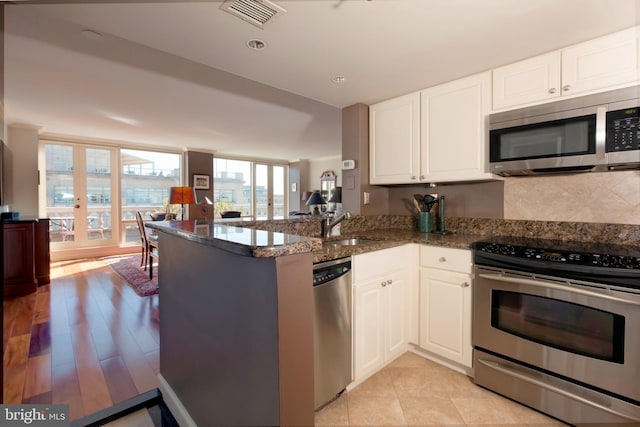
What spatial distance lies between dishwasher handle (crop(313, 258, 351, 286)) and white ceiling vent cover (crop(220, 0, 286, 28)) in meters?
1.32

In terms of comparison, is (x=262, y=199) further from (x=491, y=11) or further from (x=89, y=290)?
(x=491, y=11)

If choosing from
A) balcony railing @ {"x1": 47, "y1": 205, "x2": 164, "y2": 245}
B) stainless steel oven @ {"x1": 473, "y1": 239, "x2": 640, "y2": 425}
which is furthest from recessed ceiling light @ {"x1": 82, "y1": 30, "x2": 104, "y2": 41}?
balcony railing @ {"x1": 47, "y1": 205, "x2": 164, "y2": 245}

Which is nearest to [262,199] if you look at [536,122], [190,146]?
[190,146]

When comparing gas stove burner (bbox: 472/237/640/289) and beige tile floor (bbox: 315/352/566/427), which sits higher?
gas stove burner (bbox: 472/237/640/289)

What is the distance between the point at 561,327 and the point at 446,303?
62 centimetres

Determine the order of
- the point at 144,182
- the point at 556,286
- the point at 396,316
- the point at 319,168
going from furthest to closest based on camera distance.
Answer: the point at 319,168 → the point at 144,182 → the point at 396,316 → the point at 556,286

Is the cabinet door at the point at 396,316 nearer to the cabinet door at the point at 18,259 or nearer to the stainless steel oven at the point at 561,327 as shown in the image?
the stainless steel oven at the point at 561,327

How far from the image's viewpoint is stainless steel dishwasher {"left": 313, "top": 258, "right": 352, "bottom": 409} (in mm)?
1512

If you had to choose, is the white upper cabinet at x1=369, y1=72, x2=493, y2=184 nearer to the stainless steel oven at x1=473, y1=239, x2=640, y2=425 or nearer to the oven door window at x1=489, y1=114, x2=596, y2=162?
the oven door window at x1=489, y1=114, x2=596, y2=162

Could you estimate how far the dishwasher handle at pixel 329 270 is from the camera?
1494 millimetres

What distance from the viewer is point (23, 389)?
175cm

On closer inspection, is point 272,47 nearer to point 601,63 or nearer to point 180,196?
point 601,63

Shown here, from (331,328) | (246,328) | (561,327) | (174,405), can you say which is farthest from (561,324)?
(174,405)

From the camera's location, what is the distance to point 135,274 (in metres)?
4.32
